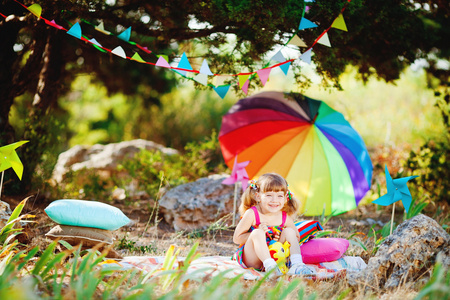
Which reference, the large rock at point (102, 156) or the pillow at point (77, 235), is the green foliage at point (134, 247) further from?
the large rock at point (102, 156)

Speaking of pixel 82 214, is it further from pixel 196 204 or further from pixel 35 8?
pixel 196 204

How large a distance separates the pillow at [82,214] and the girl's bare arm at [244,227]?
2.81 feet

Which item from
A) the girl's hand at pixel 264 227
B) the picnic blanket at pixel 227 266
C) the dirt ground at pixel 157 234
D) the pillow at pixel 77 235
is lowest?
the dirt ground at pixel 157 234

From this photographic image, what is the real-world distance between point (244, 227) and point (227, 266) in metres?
0.31

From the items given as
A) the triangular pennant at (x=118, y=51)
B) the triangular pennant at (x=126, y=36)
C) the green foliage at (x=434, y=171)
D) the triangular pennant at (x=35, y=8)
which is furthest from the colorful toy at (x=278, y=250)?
the green foliage at (x=434, y=171)

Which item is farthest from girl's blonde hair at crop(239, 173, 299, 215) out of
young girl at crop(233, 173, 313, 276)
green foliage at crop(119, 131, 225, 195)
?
green foliage at crop(119, 131, 225, 195)

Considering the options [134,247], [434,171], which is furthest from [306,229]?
[434,171]

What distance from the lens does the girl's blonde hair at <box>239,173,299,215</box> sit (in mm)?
3242

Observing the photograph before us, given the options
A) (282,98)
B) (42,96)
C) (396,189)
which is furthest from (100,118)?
(396,189)

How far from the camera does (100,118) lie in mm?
11914

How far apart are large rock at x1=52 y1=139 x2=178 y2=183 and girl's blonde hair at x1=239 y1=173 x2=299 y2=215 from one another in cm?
414

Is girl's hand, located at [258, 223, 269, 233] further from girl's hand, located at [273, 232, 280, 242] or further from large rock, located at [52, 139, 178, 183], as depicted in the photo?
large rock, located at [52, 139, 178, 183]

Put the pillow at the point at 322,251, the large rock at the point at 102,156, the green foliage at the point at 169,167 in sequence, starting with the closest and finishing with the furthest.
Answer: the pillow at the point at 322,251 < the green foliage at the point at 169,167 < the large rock at the point at 102,156

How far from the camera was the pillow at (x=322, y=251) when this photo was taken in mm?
3396
